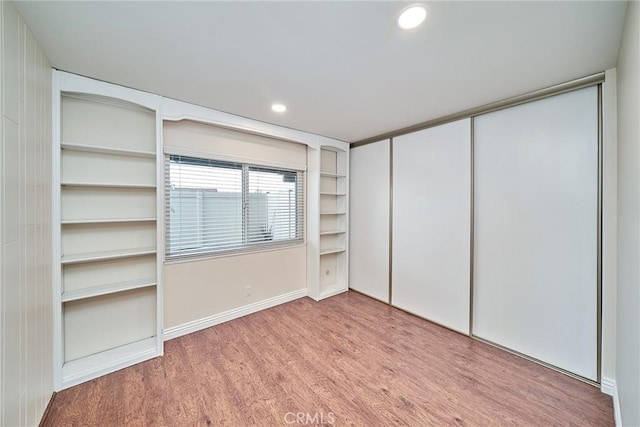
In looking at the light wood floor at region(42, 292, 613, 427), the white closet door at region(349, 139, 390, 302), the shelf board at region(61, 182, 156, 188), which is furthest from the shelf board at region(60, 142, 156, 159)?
the white closet door at region(349, 139, 390, 302)

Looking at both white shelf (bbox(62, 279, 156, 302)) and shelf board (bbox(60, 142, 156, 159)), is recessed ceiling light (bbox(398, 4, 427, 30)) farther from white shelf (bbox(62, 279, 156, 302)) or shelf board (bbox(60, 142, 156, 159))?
white shelf (bbox(62, 279, 156, 302))

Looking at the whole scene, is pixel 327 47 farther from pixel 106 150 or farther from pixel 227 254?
pixel 227 254

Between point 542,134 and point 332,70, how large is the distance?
1921 millimetres

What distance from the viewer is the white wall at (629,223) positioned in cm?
109

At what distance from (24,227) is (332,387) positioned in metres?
2.25

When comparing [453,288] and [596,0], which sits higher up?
[596,0]

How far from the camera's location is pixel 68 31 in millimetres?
1446

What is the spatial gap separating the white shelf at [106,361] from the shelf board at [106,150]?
1.76 metres

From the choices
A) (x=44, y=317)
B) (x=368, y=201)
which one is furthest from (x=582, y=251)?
(x=44, y=317)

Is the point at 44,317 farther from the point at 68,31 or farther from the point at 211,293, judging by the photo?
the point at 68,31

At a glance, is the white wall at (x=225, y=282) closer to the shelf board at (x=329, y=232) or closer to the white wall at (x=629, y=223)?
the shelf board at (x=329, y=232)

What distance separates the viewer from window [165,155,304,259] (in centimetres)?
262

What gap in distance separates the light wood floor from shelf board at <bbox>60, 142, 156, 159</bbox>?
1.86m

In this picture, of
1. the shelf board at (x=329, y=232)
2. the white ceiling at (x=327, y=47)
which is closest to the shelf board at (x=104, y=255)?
the white ceiling at (x=327, y=47)
